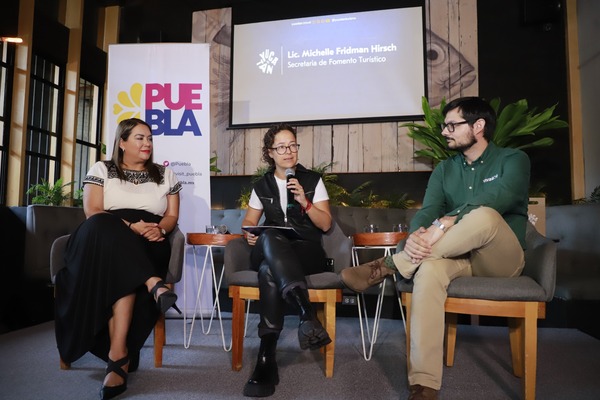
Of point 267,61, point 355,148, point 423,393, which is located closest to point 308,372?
point 423,393

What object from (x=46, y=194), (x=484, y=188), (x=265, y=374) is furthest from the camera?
(x=46, y=194)

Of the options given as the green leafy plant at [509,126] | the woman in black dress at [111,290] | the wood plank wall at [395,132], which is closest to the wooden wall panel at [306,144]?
the wood plank wall at [395,132]

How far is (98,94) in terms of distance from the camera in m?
8.42

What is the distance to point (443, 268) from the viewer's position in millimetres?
1625

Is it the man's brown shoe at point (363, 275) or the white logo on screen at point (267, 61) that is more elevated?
the white logo on screen at point (267, 61)

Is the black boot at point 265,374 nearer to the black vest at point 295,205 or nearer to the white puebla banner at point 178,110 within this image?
the black vest at point 295,205

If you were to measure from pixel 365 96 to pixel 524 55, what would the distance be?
178 cm

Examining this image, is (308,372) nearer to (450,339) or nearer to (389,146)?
(450,339)

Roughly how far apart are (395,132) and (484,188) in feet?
10.2

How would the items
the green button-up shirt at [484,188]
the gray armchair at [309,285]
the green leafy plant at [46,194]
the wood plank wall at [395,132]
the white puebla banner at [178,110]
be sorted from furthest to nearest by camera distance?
the green leafy plant at [46,194]
the wood plank wall at [395,132]
the white puebla banner at [178,110]
the gray armchair at [309,285]
the green button-up shirt at [484,188]

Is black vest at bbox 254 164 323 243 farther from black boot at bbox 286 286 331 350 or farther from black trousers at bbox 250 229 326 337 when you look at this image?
black boot at bbox 286 286 331 350

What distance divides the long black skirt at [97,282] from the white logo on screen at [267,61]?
145 inches

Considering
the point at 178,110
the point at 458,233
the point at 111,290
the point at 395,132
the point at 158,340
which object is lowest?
the point at 158,340

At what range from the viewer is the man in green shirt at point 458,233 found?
151 centimetres
